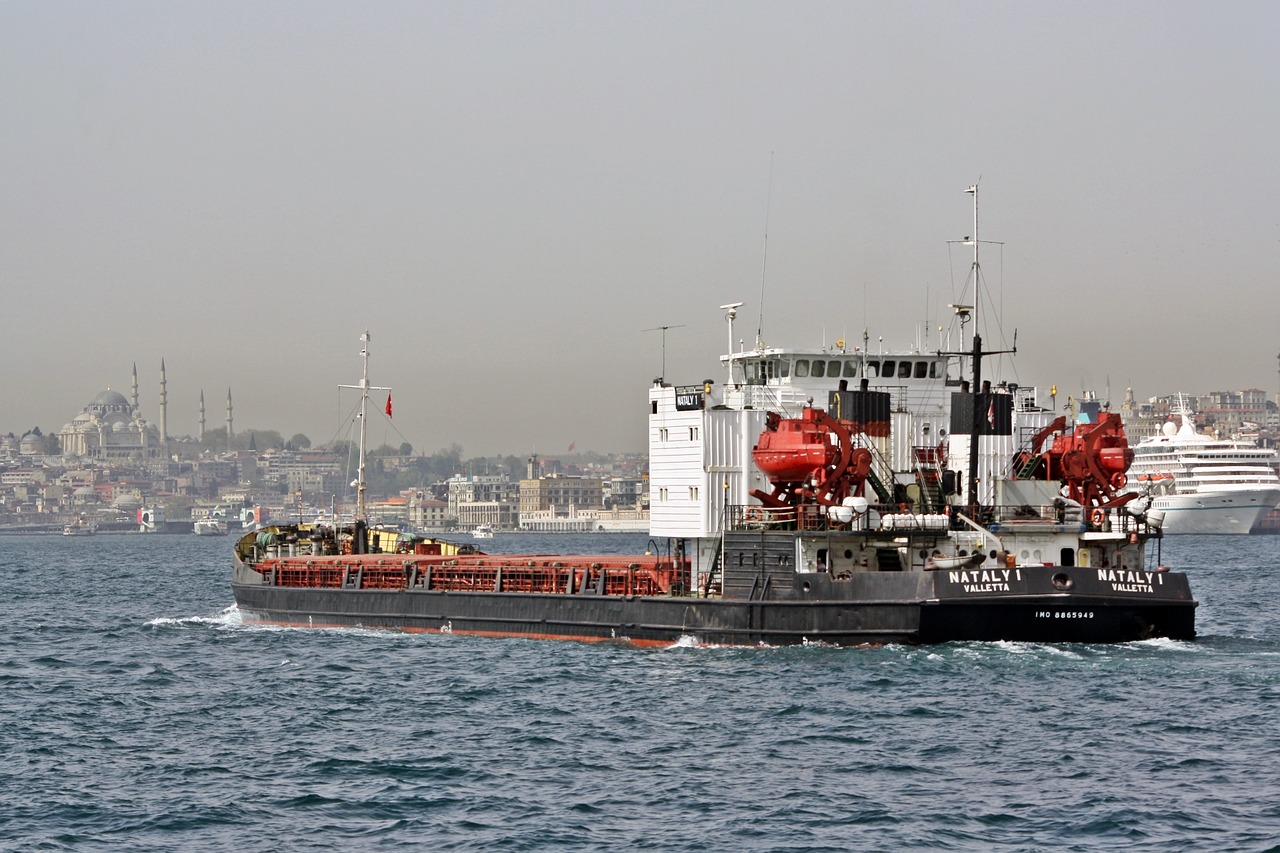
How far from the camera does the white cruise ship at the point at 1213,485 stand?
6019 inches

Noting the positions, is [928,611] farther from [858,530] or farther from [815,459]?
Result: [815,459]

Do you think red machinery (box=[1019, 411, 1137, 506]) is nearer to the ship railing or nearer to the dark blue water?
the dark blue water

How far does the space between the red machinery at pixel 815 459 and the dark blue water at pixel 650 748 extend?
11.7 ft

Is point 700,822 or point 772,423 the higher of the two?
point 772,423

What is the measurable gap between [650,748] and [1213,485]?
13896 cm

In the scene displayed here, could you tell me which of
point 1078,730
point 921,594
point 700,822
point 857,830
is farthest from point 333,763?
point 921,594

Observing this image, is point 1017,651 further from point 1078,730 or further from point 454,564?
point 454,564

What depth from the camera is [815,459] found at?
34969mm

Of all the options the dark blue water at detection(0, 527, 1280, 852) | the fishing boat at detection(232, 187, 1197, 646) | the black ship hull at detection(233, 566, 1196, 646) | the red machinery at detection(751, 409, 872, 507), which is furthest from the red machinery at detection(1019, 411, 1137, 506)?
the red machinery at detection(751, 409, 872, 507)

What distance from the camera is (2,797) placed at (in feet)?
73.6

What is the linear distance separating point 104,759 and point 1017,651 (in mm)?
17396

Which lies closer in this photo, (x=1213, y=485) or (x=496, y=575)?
(x=496, y=575)

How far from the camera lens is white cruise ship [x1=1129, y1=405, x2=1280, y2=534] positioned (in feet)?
502

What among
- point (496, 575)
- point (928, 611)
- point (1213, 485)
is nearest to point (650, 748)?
point (928, 611)
